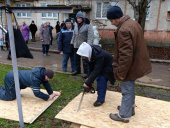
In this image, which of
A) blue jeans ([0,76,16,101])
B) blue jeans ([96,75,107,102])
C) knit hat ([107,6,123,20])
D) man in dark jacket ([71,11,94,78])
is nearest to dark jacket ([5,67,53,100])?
blue jeans ([0,76,16,101])

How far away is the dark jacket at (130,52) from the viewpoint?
2.38m

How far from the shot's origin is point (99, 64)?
3100mm

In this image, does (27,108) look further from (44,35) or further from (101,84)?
(44,35)

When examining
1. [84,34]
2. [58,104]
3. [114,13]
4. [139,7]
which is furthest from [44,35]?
[114,13]

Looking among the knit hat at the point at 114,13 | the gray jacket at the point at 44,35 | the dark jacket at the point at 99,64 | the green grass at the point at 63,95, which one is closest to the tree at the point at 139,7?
the gray jacket at the point at 44,35

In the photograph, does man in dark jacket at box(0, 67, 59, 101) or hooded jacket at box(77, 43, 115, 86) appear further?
man in dark jacket at box(0, 67, 59, 101)

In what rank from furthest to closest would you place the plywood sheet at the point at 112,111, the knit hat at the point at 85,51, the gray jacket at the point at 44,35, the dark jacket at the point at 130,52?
1. the gray jacket at the point at 44,35
2. the knit hat at the point at 85,51
3. the plywood sheet at the point at 112,111
4. the dark jacket at the point at 130,52

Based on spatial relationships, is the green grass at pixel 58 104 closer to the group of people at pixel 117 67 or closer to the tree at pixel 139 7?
the group of people at pixel 117 67

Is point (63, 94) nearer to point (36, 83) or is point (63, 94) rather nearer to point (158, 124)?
point (36, 83)

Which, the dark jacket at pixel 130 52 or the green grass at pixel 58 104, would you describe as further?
the green grass at pixel 58 104

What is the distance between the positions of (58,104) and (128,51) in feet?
6.47

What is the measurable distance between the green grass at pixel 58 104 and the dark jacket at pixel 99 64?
87 cm

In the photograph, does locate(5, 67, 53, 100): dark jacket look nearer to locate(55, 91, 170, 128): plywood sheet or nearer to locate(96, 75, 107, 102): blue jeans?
locate(55, 91, 170, 128): plywood sheet

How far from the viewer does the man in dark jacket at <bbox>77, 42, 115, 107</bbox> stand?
119 inches
